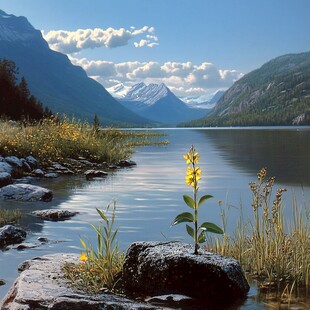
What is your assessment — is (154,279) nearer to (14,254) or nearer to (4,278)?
(4,278)

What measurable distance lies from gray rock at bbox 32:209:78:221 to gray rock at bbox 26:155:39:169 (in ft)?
37.2

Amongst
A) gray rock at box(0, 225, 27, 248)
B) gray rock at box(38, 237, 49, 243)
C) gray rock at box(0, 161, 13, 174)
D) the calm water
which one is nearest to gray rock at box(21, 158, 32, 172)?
gray rock at box(0, 161, 13, 174)

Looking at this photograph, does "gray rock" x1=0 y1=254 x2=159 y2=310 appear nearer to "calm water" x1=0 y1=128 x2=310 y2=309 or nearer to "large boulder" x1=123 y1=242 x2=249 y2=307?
"large boulder" x1=123 y1=242 x2=249 y2=307

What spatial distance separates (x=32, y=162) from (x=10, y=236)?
15.1 meters

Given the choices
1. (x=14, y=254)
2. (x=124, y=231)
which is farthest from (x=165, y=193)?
(x=14, y=254)

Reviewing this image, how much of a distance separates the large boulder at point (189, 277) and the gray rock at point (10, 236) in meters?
4.44

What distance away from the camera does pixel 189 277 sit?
6.54 meters

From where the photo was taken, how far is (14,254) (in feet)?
31.2

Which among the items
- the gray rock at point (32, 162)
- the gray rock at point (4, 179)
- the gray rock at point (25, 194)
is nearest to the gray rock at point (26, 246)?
the gray rock at point (25, 194)

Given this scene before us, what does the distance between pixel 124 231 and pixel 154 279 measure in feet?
17.5

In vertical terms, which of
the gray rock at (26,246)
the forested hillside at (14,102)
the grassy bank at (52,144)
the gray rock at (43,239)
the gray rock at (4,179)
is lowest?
the gray rock at (43,239)

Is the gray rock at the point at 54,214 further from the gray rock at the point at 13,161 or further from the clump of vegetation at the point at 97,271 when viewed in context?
the gray rock at the point at 13,161

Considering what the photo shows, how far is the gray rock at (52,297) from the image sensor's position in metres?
5.80

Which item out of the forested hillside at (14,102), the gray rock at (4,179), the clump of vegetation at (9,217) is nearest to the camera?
the clump of vegetation at (9,217)
